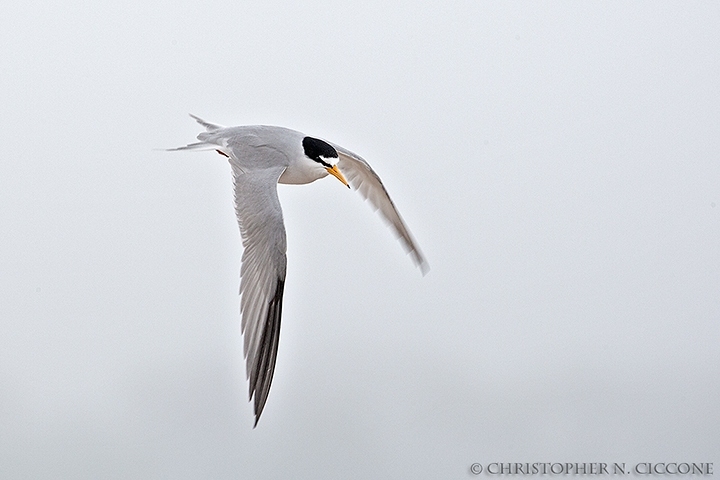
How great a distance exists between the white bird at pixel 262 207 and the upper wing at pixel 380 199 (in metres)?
0.29

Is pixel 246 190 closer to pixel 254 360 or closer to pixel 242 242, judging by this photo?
pixel 242 242

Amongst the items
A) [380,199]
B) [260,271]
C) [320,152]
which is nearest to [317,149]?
[320,152]

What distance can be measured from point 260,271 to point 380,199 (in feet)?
4.09

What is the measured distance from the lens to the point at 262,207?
4.25 meters

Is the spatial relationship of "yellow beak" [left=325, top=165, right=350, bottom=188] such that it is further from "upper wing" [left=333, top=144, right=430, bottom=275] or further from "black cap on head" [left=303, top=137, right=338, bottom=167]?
"upper wing" [left=333, top=144, right=430, bottom=275]

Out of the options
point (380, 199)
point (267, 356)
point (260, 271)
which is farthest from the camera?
point (380, 199)

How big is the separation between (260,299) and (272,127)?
955 millimetres

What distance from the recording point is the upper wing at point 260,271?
13.3 feet

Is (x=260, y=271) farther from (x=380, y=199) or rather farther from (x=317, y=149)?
(x=380, y=199)

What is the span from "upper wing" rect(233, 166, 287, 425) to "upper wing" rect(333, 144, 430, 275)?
2.95 feet

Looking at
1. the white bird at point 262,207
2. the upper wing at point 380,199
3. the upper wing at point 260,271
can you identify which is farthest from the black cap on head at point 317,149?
the upper wing at point 380,199

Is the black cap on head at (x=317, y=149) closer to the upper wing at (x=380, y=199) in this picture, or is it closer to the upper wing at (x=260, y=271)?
the upper wing at (x=260, y=271)

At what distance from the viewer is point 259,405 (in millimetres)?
3996

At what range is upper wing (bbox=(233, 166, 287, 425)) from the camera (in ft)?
13.3
